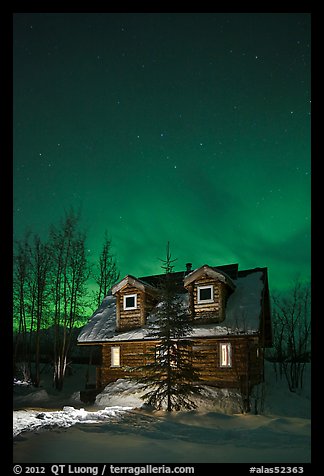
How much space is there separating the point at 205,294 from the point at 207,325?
5.56 ft

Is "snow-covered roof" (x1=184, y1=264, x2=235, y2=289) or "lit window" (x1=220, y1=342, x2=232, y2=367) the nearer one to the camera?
"lit window" (x1=220, y1=342, x2=232, y2=367)

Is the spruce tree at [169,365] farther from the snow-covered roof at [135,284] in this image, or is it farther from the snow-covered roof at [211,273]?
the snow-covered roof at [135,284]

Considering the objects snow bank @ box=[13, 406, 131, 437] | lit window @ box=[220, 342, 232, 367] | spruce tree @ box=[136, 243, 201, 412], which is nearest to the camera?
snow bank @ box=[13, 406, 131, 437]

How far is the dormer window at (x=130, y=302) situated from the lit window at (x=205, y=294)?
3921mm

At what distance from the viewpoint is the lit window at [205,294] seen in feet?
67.4

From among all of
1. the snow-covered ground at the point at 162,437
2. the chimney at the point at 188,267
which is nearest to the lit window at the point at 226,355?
the snow-covered ground at the point at 162,437

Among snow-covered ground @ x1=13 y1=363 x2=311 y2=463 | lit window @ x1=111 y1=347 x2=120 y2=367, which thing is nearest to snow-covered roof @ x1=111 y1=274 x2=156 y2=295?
lit window @ x1=111 y1=347 x2=120 y2=367

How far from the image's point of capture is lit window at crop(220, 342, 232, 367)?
19125 millimetres

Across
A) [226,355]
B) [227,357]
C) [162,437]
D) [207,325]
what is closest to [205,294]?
[207,325]

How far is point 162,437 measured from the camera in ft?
34.7

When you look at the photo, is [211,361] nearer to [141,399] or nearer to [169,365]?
[141,399]

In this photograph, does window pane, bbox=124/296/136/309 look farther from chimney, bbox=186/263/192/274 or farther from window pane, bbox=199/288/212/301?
chimney, bbox=186/263/192/274
